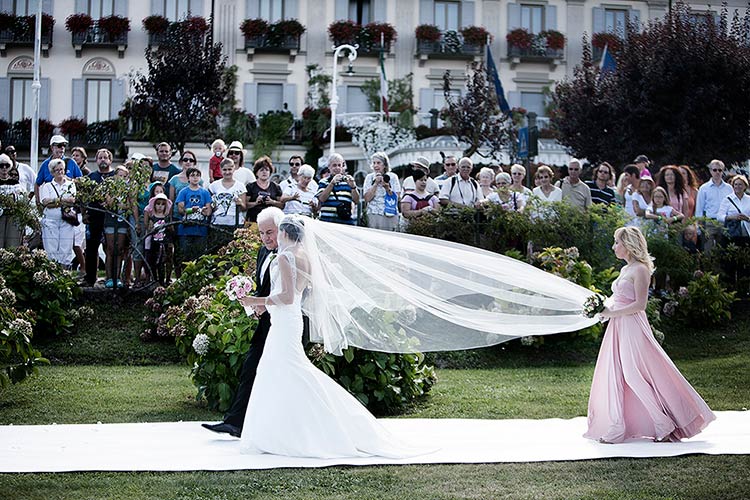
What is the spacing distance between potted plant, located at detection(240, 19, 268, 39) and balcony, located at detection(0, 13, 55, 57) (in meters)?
6.95

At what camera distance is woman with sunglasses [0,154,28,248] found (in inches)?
567

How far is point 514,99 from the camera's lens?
4059 centimetres

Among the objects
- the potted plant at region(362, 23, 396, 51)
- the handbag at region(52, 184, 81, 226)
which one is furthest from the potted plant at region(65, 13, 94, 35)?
the handbag at region(52, 184, 81, 226)

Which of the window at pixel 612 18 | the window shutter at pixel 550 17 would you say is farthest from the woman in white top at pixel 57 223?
the window at pixel 612 18

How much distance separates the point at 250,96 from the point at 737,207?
25350 millimetres

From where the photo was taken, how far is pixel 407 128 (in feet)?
121

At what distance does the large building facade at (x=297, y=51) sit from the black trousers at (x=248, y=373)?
2927cm

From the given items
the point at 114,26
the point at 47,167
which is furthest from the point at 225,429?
the point at 114,26

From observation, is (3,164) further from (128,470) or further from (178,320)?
(128,470)

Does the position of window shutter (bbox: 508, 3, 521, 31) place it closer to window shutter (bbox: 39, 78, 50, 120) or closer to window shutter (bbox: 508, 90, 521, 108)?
window shutter (bbox: 508, 90, 521, 108)

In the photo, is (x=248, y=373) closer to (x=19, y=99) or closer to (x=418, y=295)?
(x=418, y=295)

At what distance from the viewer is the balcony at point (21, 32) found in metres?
37.8

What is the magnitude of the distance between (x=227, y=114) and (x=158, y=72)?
18.7ft

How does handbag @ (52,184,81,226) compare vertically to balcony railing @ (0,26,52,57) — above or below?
below
